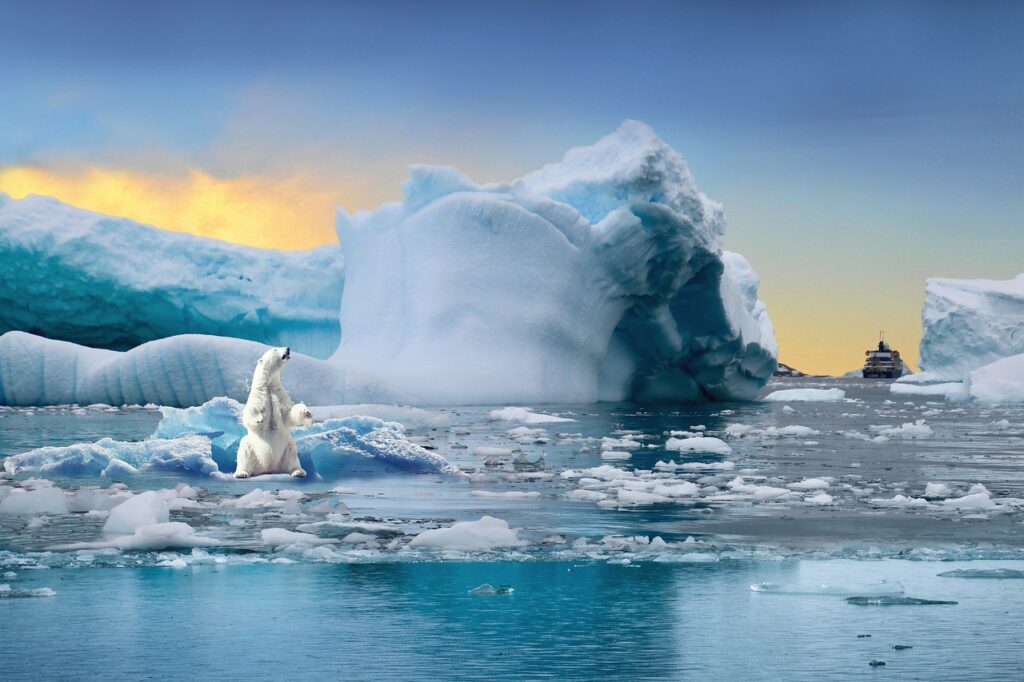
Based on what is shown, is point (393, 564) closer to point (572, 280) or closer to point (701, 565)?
point (701, 565)

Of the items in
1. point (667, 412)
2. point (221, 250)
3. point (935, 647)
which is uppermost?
Answer: point (221, 250)

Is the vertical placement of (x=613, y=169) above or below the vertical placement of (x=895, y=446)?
above

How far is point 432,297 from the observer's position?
71.8ft

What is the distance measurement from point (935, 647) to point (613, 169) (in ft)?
63.4

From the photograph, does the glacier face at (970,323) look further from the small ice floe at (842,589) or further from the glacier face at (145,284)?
the small ice floe at (842,589)

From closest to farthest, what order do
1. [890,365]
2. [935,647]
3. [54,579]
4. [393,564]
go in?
[935,647], [54,579], [393,564], [890,365]

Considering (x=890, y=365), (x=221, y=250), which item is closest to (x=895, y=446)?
(x=221, y=250)

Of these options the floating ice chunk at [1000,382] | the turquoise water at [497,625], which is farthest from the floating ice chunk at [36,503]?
the floating ice chunk at [1000,382]

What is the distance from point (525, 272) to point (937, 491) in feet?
46.7

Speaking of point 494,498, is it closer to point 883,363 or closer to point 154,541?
point 154,541

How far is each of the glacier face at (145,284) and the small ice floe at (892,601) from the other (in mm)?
22541

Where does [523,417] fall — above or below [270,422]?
above

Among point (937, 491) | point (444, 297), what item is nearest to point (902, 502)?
point (937, 491)

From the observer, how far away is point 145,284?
82.8 feet
